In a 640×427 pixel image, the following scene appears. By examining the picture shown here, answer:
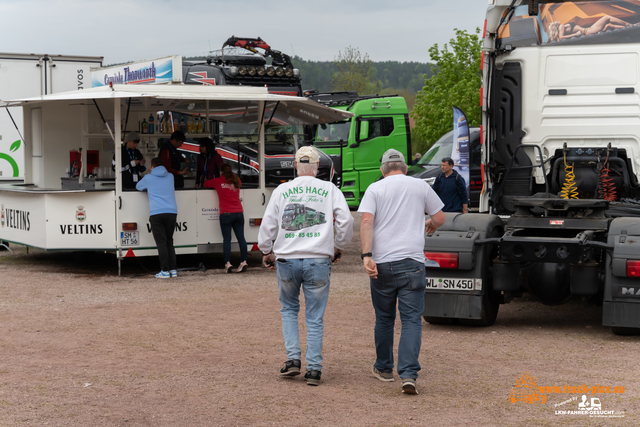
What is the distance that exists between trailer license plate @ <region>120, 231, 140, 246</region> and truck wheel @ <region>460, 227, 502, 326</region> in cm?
560

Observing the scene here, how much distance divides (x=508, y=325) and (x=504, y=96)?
244 centimetres

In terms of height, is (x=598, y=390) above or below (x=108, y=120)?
below

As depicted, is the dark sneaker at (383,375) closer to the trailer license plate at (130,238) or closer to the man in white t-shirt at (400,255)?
the man in white t-shirt at (400,255)

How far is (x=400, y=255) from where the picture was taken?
5602 mm

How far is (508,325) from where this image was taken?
8.03 metres

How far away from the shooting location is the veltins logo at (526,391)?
17.8 feet

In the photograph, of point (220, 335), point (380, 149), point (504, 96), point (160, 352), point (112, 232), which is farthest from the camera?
point (380, 149)

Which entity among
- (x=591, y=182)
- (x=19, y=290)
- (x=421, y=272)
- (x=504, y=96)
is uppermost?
(x=504, y=96)

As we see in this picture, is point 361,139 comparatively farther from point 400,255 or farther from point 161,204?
point 400,255

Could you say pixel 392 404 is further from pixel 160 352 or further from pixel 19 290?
pixel 19 290

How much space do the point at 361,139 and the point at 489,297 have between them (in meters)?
11.9

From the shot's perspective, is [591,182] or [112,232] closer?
[591,182]

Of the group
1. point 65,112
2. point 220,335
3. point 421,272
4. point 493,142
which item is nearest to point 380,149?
point 65,112

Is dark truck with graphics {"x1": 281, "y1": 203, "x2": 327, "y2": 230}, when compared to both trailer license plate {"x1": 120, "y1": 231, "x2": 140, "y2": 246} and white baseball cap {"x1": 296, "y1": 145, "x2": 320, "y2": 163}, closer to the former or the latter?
white baseball cap {"x1": 296, "y1": 145, "x2": 320, "y2": 163}
